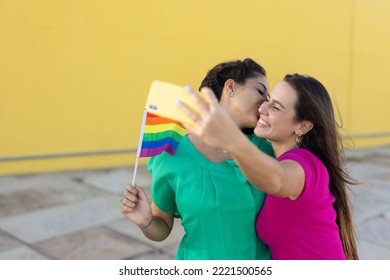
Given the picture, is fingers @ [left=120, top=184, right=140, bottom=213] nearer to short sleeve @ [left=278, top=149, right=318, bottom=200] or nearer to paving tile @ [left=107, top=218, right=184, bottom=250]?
short sleeve @ [left=278, top=149, right=318, bottom=200]

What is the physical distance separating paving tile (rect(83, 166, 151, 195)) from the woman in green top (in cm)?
399

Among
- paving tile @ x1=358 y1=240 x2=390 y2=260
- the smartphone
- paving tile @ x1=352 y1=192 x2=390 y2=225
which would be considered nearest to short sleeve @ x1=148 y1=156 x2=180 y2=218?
the smartphone

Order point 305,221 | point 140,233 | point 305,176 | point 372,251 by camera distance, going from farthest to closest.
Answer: point 140,233
point 372,251
point 305,221
point 305,176

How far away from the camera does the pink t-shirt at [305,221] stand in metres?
1.53

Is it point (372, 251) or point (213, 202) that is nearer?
point (213, 202)

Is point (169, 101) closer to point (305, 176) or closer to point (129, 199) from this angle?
point (305, 176)

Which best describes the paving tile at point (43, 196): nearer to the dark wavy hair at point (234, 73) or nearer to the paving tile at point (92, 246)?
the paving tile at point (92, 246)

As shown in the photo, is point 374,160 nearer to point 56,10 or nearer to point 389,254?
point 389,254

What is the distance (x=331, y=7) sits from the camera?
28.3 feet

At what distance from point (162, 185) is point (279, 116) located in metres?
0.50

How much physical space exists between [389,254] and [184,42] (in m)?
4.26

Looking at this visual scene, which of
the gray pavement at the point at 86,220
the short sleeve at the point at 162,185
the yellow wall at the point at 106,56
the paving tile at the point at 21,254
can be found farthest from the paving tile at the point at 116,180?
the short sleeve at the point at 162,185

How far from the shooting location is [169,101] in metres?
1.13

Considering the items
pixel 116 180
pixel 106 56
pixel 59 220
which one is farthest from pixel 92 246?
pixel 106 56
